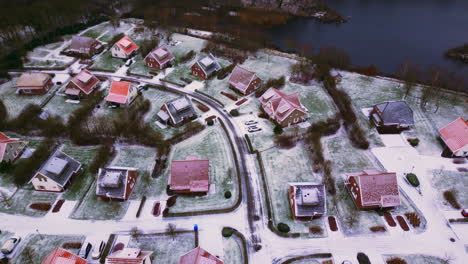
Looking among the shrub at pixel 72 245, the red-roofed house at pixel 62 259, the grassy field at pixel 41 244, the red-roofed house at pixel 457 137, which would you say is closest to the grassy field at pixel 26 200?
the grassy field at pixel 41 244

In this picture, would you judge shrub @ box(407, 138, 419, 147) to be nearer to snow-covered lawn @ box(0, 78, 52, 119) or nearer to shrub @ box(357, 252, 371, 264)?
shrub @ box(357, 252, 371, 264)

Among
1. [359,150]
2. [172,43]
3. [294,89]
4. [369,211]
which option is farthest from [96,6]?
[369,211]

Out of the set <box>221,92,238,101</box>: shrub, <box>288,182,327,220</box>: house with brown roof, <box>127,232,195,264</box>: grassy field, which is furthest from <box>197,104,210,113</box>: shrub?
<box>127,232,195,264</box>: grassy field

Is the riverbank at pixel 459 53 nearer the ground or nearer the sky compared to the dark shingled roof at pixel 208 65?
A: nearer the sky

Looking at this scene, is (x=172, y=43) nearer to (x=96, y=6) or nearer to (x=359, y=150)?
(x=96, y=6)

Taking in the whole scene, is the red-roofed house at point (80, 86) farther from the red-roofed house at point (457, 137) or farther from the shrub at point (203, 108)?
the red-roofed house at point (457, 137)

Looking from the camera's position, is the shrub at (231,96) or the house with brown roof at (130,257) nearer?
the house with brown roof at (130,257)

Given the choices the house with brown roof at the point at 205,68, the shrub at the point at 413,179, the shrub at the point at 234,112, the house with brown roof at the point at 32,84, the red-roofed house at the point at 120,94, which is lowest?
the shrub at the point at 413,179
